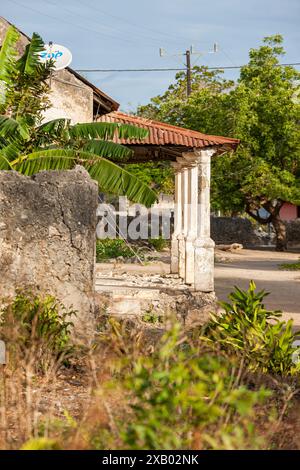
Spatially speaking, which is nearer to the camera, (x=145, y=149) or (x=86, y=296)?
(x=86, y=296)

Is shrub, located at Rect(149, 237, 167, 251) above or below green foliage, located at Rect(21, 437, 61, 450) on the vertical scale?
above

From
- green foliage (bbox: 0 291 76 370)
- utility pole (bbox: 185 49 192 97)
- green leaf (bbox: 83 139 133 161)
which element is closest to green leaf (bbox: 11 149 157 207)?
green leaf (bbox: 83 139 133 161)

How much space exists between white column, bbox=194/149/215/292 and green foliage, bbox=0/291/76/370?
7395 millimetres

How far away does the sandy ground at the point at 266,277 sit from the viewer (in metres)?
15.9

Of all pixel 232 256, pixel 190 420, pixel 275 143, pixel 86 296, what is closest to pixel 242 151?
pixel 275 143

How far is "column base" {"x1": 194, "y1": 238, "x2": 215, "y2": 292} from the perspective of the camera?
15.2m

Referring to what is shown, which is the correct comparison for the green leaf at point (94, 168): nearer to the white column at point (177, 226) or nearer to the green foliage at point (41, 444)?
the green foliage at point (41, 444)

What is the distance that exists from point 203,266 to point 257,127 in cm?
1861

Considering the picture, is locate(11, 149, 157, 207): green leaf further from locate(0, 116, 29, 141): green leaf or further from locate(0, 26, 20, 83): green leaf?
locate(0, 26, 20, 83): green leaf
